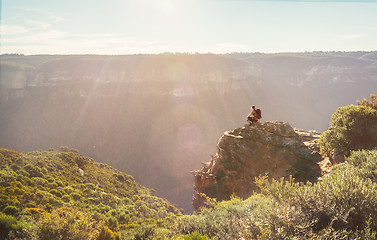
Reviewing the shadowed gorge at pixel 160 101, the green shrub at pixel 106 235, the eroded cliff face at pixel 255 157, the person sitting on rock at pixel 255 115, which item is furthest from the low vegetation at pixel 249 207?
the shadowed gorge at pixel 160 101

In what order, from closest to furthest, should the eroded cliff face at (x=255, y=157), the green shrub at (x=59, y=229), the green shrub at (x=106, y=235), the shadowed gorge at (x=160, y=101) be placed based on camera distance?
1. the green shrub at (x=59, y=229)
2. the green shrub at (x=106, y=235)
3. the eroded cliff face at (x=255, y=157)
4. the shadowed gorge at (x=160, y=101)

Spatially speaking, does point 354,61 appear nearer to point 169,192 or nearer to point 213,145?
point 213,145

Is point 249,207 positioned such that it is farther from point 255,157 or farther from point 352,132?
point 352,132

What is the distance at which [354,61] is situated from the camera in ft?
364

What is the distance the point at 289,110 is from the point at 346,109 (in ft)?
303

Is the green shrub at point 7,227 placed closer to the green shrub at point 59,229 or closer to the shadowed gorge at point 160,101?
the green shrub at point 59,229

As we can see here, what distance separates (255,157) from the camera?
56.1ft

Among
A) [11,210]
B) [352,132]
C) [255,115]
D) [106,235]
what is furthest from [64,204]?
[352,132]

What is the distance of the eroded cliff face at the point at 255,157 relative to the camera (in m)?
15.7

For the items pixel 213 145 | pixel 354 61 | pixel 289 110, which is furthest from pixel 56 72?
pixel 354 61

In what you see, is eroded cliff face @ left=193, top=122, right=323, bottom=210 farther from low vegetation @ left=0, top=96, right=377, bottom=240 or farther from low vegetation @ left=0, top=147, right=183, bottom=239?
low vegetation @ left=0, top=147, right=183, bottom=239

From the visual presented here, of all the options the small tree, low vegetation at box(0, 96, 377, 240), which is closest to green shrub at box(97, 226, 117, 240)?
low vegetation at box(0, 96, 377, 240)

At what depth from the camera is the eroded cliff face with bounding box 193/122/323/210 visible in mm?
15711

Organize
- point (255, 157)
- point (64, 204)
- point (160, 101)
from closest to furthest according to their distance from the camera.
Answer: point (64, 204), point (255, 157), point (160, 101)
